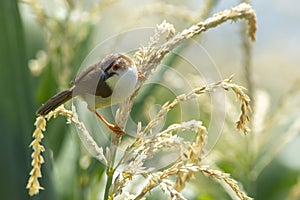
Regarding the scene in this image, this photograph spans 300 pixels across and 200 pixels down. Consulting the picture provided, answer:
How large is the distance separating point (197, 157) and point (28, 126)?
739 mm

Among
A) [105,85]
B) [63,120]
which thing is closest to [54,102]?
[105,85]

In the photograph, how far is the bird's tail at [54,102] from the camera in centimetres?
118

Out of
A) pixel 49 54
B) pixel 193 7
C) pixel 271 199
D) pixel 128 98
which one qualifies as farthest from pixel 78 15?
pixel 193 7

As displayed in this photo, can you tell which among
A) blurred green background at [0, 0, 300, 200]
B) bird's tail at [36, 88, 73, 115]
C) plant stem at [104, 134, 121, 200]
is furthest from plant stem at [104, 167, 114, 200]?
blurred green background at [0, 0, 300, 200]

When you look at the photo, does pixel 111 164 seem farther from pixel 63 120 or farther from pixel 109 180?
pixel 63 120

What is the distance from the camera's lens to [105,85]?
1.23 meters

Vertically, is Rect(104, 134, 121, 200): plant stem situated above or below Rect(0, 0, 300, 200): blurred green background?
below

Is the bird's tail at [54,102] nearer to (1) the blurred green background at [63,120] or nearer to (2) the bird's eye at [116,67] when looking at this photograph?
(2) the bird's eye at [116,67]

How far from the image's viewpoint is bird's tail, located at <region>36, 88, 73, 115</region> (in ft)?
3.88

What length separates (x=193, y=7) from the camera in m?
4.41

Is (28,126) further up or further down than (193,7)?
further down

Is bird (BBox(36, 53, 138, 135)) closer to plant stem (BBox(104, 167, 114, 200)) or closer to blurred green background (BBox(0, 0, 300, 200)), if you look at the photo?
plant stem (BBox(104, 167, 114, 200))

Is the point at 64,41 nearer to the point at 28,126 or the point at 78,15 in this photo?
the point at 78,15

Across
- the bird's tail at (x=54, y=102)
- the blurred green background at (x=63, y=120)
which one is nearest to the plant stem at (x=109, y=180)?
the bird's tail at (x=54, y=102)
